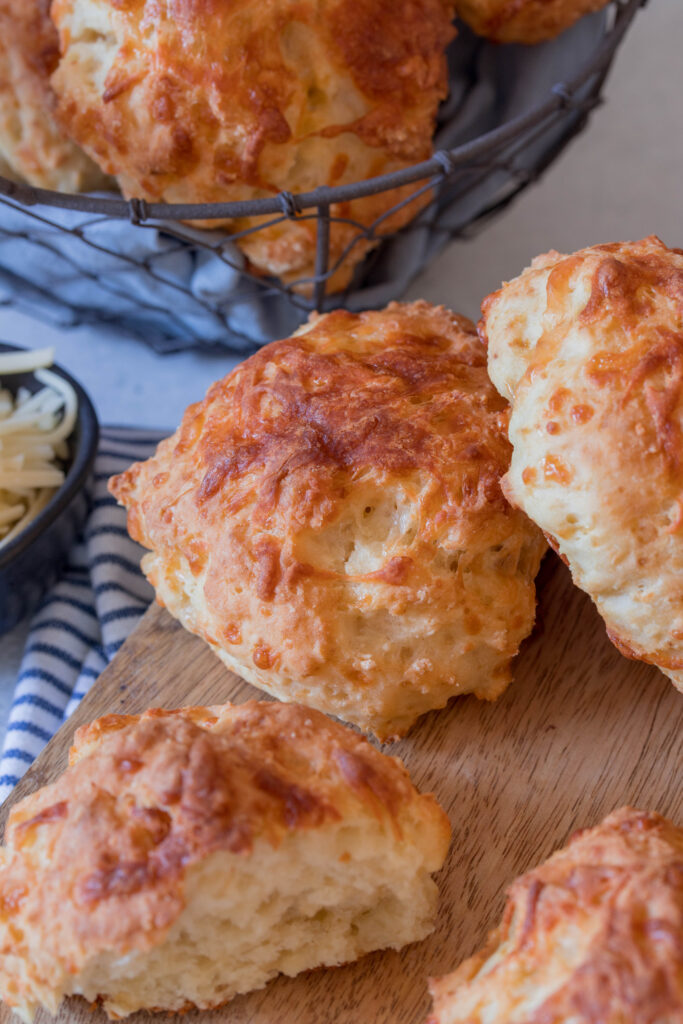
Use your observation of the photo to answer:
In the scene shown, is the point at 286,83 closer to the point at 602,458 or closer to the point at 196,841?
the point at 602,458

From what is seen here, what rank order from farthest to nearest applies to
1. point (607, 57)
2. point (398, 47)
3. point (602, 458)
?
point (607, 57) → point (398, 47) → point (602, 458)

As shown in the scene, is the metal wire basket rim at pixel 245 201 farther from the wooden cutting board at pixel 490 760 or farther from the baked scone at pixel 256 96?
the wooden cutting board at pixel 490 760

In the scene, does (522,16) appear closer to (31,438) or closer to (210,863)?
(31,438)

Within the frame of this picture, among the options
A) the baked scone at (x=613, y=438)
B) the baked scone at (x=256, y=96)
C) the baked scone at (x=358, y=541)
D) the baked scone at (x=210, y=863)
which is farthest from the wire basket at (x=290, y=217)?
the baked scone at (x=210, y=863)

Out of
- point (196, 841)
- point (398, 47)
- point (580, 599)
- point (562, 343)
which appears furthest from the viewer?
point (398, 47)

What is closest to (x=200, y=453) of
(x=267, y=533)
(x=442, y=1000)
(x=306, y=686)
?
(x=267, y=533)

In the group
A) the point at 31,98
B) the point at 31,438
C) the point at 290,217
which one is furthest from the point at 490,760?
the point at 31,98
